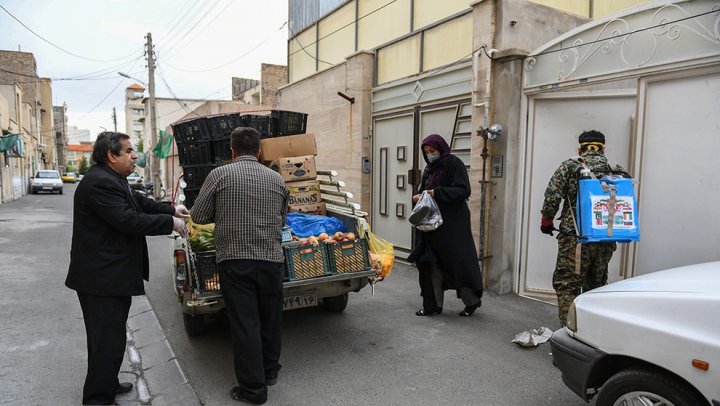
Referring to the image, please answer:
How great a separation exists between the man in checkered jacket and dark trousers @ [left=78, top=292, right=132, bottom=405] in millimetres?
734

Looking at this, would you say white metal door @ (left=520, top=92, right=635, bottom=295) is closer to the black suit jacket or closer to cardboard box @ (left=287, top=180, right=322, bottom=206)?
cardboard box @ (left=287, top=180, right=322, bottom=206)

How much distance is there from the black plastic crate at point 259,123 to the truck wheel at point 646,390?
545cm

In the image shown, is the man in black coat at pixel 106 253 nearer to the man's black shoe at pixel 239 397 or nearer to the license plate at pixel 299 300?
the man's black shoe at pixel 239 397

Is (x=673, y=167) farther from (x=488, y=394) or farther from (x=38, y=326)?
(x=38, y=326)

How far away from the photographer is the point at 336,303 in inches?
214

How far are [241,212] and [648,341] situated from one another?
2.56m

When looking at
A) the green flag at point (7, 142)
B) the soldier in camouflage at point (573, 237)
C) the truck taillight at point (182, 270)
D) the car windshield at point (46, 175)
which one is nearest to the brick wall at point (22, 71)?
the car windshield at point (46, 175)

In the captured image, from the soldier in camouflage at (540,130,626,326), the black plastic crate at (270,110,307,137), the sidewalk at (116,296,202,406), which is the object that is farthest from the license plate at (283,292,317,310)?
the black plastic crate at (270,110,307,137)

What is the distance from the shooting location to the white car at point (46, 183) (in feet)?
106

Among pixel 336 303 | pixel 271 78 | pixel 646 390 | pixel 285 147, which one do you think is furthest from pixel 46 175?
pixel 646 390

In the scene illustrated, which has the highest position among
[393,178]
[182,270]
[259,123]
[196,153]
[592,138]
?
[259,123]

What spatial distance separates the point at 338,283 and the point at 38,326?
3.39 meters

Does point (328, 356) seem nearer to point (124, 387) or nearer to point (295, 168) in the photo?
point (124, 387)

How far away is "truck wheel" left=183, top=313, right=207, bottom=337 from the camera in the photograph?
4684 millimetres
